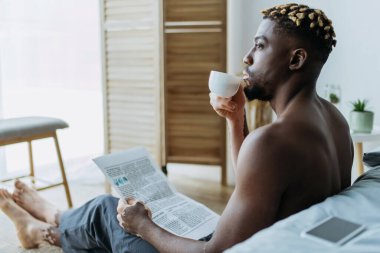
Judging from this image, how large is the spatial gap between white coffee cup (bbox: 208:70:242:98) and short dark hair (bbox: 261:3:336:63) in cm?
21

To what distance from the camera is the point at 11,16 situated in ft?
10.3

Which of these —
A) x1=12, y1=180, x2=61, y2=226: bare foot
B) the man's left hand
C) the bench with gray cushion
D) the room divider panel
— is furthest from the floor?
the man's left hand

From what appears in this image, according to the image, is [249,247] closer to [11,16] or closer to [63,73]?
[11,16]

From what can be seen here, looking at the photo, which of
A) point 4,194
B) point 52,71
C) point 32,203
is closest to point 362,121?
point 32,203

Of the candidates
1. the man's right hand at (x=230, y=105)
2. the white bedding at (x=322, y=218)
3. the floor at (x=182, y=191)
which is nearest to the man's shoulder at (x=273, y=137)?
the white bedding at (x=322, y=218)

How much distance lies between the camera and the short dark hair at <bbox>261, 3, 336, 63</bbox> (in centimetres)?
106

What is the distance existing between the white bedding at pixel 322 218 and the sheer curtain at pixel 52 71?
8.98 feet

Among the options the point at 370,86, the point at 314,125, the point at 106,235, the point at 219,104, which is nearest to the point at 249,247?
the point at 314,125

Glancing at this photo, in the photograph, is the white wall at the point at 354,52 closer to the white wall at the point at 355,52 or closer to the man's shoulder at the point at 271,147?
the white wall at the point at 355,52

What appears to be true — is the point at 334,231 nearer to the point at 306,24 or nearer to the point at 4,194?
the point at 306,24

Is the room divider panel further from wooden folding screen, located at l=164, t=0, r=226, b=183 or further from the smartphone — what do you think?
the smartphone

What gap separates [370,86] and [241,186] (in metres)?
1.96

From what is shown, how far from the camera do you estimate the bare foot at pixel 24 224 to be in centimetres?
193

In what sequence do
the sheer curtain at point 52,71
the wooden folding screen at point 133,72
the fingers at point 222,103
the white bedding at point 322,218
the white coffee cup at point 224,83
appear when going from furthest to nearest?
the sheer curtain at point 52,71 < the wooden folding screen at point 133,72 < the fingers at point 222,103 < the white coffee cup at point 224,83 < the white bedding at point 322,218
